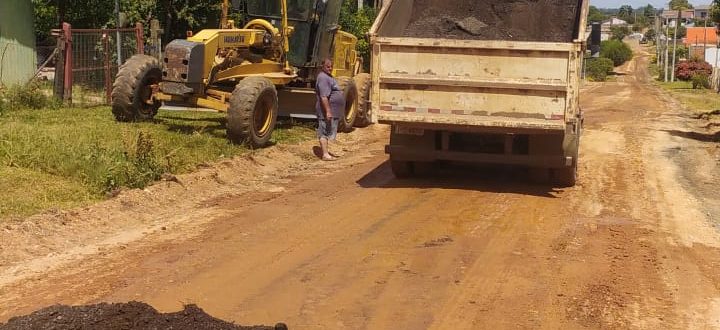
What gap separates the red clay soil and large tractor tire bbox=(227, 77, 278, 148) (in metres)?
2.70

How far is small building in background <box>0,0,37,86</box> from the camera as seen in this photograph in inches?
806

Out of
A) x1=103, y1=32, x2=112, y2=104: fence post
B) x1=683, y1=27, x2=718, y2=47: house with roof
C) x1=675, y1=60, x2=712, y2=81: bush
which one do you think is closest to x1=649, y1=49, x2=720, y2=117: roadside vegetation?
x1=675, y1=60, x2=712, y2=81: bush

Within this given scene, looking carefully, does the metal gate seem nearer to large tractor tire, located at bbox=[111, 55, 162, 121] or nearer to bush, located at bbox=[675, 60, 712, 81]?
large tractor tire, located at bbox=[111, 55, 162, 121]

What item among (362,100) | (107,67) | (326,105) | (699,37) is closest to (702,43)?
(699,37)

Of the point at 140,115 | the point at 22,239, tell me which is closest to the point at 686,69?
the point at 140,115

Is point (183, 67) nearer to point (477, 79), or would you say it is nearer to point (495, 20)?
point (495, 20)

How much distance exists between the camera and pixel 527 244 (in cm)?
805

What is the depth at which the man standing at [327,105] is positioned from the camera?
13594 millimetres

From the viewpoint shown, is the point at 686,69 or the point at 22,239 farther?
the point at 686,69

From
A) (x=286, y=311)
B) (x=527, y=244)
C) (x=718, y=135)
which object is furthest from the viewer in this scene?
(x=718, y=135)

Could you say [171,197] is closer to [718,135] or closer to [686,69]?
[718,135]

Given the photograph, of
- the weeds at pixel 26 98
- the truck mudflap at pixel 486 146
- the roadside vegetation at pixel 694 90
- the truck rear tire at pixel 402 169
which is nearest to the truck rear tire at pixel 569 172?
the truck mudflap at pixel 486 146

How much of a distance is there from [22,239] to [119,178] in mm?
2218

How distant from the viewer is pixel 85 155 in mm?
10289
